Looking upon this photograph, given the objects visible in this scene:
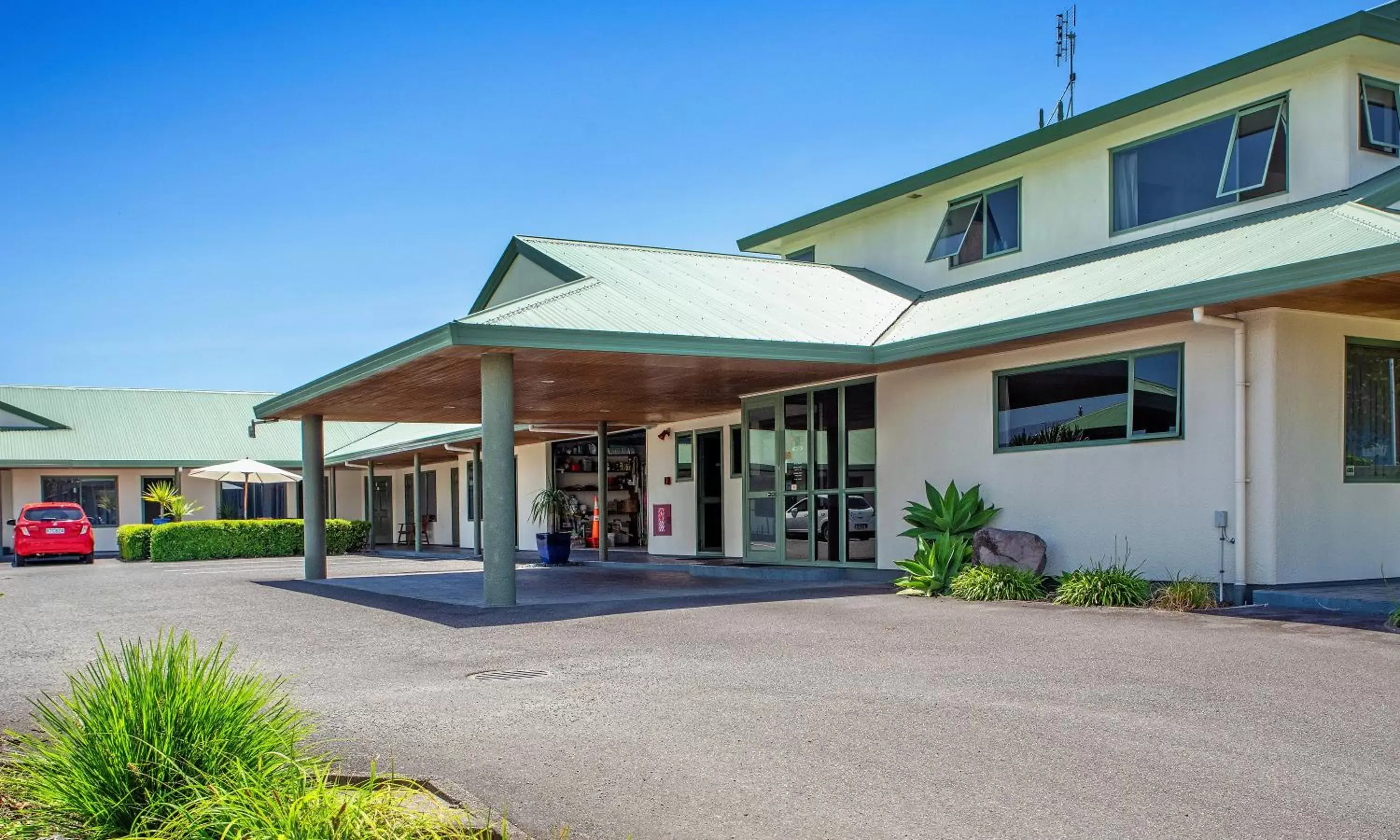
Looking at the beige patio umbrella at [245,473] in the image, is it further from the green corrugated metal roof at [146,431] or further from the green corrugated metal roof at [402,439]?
the green corrugated metal roof at [146,431]

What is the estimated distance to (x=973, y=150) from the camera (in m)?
16.6

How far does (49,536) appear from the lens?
27.7 metres

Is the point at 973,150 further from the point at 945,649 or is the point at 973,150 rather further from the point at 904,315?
the point at 945,649

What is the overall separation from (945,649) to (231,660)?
5.68 m

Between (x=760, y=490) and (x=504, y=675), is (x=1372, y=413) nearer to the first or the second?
(x=760, y=490)

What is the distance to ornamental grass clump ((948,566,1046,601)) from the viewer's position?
42.1 ft

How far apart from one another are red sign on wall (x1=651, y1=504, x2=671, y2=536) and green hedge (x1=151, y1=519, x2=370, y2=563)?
32.7 ft

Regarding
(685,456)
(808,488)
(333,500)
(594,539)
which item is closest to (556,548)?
(685,456)

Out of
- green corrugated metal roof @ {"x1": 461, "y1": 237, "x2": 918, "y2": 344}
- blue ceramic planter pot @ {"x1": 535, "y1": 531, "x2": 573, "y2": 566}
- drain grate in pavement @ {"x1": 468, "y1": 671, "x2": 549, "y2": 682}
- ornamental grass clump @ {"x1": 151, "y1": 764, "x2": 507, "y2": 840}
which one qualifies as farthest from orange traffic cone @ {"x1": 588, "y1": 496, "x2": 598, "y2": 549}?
ornamental grass clump @ {"x1": 151, "y1": 764, "x2": 507, "y2": 840}

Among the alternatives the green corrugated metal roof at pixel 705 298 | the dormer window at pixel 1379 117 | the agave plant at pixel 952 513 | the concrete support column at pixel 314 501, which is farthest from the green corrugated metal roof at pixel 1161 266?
the concrete support column at pixel 314 501

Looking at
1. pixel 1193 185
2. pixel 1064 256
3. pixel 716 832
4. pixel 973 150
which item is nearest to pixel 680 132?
pixel 973 150

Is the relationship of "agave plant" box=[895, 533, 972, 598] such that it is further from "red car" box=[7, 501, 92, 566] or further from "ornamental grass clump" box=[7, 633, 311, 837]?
"red car" box=[7, 501, 92, 566]

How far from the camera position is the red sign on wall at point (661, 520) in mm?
23453

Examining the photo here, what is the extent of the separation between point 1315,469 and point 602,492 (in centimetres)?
1376
